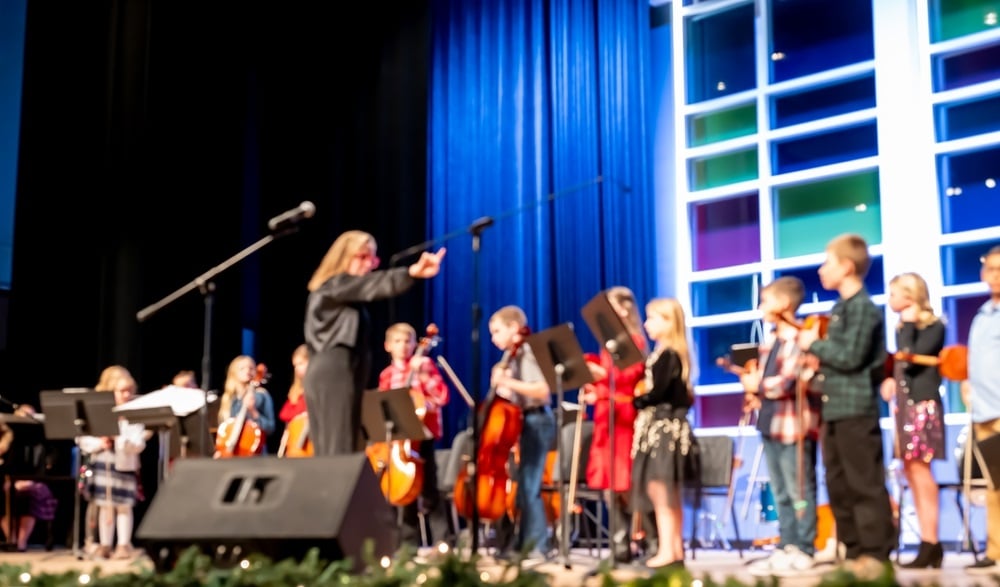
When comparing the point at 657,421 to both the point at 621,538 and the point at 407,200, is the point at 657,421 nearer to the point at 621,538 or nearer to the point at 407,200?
the point at 621,538

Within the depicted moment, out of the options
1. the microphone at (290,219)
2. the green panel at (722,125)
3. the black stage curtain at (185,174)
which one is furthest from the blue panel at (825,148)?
the microphone at (290,219)

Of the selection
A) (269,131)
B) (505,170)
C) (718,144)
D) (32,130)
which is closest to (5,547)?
(32,130)

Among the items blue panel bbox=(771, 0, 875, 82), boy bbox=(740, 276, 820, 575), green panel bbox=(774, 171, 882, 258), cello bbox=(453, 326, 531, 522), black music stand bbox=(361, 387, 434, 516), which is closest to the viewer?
boy bbox=(740, 276, 820, 575)

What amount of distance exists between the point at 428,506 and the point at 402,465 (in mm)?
361

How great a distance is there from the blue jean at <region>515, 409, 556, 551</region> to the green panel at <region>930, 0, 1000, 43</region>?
3.84 meters

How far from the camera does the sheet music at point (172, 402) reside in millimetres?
6469

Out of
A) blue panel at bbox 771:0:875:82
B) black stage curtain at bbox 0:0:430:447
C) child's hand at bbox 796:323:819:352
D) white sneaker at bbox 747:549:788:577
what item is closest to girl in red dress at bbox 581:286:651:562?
white sneaker at bbox 747:549:788:577

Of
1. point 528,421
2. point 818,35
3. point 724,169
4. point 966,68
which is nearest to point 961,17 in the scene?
point 966,68

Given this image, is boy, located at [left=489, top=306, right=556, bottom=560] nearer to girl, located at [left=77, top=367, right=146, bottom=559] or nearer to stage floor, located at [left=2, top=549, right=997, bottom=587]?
stage floor, located at [left=2, top=549, right=997, bottom=587]

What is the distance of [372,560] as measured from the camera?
2.92 m

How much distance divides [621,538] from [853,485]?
1.37 meters

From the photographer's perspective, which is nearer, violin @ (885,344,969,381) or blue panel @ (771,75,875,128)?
violin @ (885,344,969,381)

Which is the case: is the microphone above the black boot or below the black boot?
above

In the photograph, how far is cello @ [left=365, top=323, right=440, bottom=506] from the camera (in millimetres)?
6375
